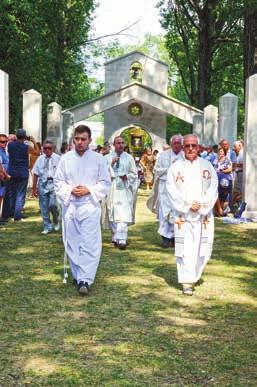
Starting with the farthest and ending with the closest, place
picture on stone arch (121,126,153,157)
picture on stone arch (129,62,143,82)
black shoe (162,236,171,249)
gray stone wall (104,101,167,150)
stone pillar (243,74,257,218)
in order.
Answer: picture on stone arch (129,62,143,82) → picture on stone arch (121,126,153,157) → gray stone wall (104,101,167,150) → stone pillar (243,74,257,218) → black shoe (162,236,171,249)

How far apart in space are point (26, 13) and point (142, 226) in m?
18.1

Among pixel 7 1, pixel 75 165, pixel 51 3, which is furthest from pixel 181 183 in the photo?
pixel 51 3

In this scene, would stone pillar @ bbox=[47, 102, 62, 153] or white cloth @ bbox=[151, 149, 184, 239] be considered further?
stone pillar @ bbox=[47, 102, 62, 153]

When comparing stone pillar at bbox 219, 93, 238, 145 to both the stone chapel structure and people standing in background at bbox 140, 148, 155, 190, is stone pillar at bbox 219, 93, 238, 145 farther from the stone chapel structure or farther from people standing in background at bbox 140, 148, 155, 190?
the stone chapel structure

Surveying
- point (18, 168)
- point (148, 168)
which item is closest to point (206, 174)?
point (18, 168)

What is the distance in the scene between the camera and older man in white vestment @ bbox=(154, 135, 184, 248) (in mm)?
10719

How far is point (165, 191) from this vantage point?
11133mm

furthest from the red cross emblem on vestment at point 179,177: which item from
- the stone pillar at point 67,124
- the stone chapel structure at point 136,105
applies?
the stone chapel structure at point 136,105

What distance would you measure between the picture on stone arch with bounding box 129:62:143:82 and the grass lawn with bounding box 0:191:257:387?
30.4m

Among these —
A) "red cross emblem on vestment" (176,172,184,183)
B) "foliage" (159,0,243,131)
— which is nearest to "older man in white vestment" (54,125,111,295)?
"red cross emblem on vestment" (176,172,184,183)

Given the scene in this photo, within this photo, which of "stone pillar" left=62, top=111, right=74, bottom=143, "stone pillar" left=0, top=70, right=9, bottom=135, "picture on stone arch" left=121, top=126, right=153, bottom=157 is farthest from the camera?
"picture on stone arch" left=121, top=126, right=153, bottom=157

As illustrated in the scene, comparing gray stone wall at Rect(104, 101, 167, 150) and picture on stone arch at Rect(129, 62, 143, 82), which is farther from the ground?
picture on stone arch at Rect(129, 62, 143, 82)

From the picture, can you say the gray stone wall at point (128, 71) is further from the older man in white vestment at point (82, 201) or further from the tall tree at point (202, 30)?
the older man in white vestment at point (82, 201)

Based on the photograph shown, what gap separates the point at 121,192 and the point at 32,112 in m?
10.3
